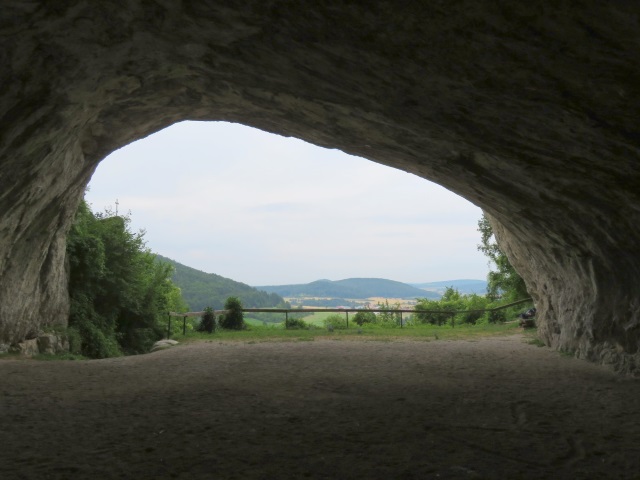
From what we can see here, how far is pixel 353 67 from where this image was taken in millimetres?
6125

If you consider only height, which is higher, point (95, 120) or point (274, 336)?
point (95, 120)

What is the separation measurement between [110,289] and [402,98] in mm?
14839

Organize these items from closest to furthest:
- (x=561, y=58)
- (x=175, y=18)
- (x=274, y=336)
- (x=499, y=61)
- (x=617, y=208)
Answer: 1. (x=561, y=58)
2. (x=499, y=61)
3. (x=175, y=18)
4. (x=617, y=208)
5. (x=274, y=336)

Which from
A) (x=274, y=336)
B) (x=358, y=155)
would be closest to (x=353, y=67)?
(x=358, y=155)

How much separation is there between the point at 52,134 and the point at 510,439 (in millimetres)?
7638

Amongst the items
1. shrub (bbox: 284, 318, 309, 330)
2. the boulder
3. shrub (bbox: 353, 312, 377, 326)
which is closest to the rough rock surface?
the boulder

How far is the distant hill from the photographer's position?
56469 millimetres

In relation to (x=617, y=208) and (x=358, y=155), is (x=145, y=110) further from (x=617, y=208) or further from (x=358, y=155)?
(x=617, y=208)

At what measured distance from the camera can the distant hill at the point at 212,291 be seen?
185 feet

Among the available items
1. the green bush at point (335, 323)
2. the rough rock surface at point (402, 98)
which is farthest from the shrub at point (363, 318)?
the rough rock surface at point (402, 98)

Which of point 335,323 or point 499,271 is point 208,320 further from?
point 499,271

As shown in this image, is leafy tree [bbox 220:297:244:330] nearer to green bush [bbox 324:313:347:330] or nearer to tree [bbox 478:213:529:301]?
green bush [bbox 324:313:347:330]

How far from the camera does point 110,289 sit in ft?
61.0

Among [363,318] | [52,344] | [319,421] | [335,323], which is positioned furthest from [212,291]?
[319,421]
